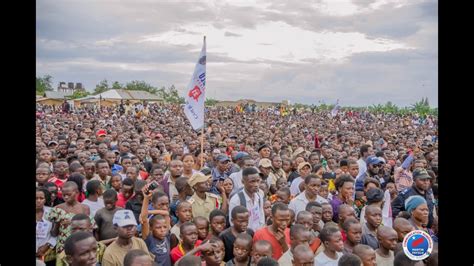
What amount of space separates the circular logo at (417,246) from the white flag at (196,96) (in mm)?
4176

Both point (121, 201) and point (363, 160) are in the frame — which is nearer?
point (121, 201)

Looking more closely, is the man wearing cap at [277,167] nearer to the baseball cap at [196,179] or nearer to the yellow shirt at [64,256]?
the baseball cap at [196,179]

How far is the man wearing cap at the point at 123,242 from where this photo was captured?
4055mm

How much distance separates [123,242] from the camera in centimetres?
415

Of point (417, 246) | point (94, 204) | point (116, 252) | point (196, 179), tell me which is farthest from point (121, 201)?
point (417, 246)

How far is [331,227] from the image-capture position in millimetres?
4191

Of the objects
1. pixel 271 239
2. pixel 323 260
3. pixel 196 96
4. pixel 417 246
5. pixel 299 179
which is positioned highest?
pixel 196 96

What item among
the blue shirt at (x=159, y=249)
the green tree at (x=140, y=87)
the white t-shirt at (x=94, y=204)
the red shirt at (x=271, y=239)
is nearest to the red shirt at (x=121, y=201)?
the white t-shirt at (x=94, y=204)

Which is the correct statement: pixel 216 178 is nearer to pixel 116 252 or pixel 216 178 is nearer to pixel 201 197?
pixel 201 197

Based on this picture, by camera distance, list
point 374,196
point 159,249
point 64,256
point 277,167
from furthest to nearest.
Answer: point 277,167
point 374,196
point 159,249
point 64,256

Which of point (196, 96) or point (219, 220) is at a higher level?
point (196, 96)

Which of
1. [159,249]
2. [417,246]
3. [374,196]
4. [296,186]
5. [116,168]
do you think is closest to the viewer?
[417,246]

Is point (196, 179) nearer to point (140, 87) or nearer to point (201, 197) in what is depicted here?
point (201, 197)

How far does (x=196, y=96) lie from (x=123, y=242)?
3647mm
